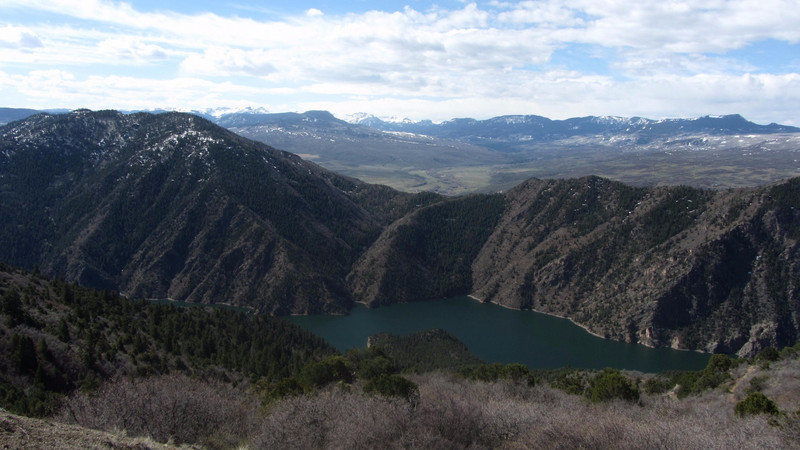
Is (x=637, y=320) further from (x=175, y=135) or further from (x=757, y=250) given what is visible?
(x=175, y=135)

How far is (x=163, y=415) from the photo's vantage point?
3125cm

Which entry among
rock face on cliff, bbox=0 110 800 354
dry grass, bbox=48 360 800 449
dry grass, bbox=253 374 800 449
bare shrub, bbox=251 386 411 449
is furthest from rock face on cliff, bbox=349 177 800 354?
bare shrub, bbox=251 386 411 449

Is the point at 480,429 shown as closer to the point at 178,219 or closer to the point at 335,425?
the point at 335,425

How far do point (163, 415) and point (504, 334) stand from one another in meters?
102

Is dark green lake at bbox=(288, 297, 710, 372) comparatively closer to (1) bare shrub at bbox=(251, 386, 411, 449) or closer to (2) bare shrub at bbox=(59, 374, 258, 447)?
(1) bare shrub at bbox=(251, 386, 411, 449)

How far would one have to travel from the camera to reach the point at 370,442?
26.3 m

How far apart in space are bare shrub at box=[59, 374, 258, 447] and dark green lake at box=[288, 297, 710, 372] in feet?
261

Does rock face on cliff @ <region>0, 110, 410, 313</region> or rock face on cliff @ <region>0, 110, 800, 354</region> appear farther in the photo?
rock face on cliff @ <region>0, 110, 410, 313</region>

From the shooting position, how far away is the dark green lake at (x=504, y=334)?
108062mm

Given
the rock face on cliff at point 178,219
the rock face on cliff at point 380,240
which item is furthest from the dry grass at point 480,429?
the rock face on cliff at point 178,219

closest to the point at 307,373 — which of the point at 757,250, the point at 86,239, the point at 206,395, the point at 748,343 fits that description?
the point at 206,395

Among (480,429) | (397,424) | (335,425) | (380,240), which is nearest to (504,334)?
(380,240)

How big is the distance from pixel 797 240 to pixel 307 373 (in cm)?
11986

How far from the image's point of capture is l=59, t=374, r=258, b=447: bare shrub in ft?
96.3
